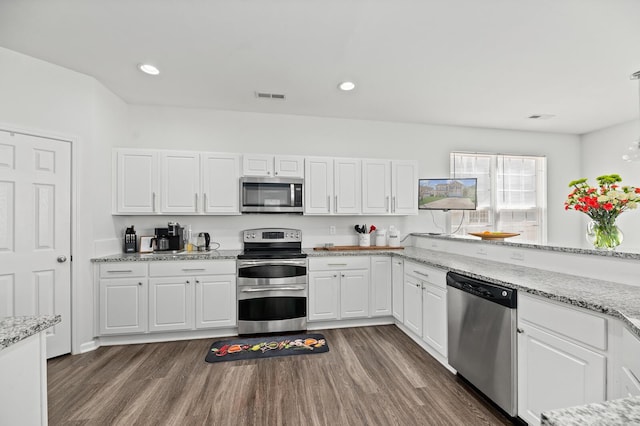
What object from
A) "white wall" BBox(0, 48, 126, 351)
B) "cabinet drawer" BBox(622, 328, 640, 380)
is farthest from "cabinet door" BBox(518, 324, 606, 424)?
"white wall" BBox(0, 48, 126, 351)

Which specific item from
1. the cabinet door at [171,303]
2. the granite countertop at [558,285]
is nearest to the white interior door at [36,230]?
the granite countertop at [558,285]

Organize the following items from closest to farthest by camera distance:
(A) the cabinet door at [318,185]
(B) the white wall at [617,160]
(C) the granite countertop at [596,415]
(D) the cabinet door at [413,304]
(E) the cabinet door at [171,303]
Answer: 1. (C) the granite countertop at [596,415]
2. (D) the cabinet door at [413,304]
3. (E) the cabinet door at [171,303]
4. (A) the cabinet door at [318,185]
5. (B) the white wall at [617,160]

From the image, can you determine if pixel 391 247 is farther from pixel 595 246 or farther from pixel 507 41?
pixel 507 41

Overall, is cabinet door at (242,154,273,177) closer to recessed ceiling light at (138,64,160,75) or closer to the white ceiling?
the white ceiling

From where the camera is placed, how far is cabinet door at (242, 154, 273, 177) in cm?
346

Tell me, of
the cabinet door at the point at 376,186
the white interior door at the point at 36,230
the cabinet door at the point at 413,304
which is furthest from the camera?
the cabinet door at the point at 376,186

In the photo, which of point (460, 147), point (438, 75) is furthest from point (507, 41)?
point (460, 147)

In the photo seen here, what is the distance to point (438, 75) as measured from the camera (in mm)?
2893

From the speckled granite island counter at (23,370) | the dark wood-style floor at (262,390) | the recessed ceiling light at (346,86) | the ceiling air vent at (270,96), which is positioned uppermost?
the ceiling air vent at (270,96)

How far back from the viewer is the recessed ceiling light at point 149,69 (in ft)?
8.89

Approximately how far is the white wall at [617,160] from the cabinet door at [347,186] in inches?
152

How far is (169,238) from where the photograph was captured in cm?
347

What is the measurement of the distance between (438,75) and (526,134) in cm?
292

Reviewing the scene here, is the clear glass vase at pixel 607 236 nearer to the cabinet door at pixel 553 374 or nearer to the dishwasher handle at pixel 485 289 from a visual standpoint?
the dishwasher handle at pixel 485 289
